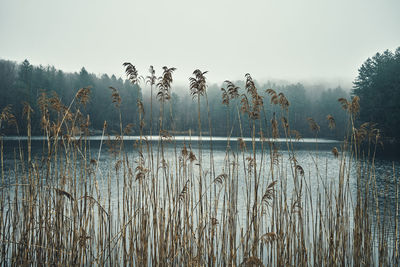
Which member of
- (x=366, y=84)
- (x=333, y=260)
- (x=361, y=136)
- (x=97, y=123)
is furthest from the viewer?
(x=97, y=123)

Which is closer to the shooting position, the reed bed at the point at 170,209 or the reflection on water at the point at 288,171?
the reed bed at the point at 170,209

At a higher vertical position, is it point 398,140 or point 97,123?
point 97,123

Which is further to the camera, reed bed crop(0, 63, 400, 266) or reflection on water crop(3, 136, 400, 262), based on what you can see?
reflection on water crop(3, 136, 400, 262)

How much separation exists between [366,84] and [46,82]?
6024 cm

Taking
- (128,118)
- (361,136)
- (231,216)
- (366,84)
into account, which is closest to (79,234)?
(231,216)

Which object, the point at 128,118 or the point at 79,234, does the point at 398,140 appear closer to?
the point at 79,234

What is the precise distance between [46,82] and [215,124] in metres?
44.2

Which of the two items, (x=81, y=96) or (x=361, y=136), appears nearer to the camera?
(x=81, y=96)

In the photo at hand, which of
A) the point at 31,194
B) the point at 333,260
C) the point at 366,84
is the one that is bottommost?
the point at 333,260

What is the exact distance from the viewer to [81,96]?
3105 millimetres

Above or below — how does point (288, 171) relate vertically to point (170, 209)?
below

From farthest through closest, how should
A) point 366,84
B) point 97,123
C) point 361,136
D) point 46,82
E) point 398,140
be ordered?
point 97,123 → point 46,82 → point 366,84 → point 398,140 → point 361,136

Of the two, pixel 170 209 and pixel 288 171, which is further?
pixel 288 171

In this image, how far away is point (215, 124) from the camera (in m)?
78.4
